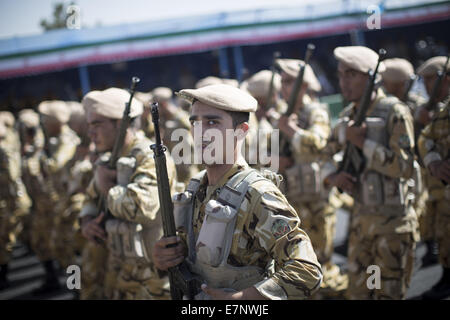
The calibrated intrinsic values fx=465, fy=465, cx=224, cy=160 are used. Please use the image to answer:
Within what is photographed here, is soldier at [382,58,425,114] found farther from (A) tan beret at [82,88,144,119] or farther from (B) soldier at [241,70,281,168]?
(A) tan beret at [82,88,144,119]

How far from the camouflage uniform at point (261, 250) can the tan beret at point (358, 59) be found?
1.92m

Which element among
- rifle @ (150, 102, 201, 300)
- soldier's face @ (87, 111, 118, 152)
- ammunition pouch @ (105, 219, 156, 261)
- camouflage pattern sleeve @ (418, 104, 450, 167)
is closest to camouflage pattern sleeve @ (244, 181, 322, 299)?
rifle @ (150, 102, 201, 300)

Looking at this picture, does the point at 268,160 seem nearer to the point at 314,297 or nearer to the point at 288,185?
the point at 288,185

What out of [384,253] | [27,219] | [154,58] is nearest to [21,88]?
[154,58]

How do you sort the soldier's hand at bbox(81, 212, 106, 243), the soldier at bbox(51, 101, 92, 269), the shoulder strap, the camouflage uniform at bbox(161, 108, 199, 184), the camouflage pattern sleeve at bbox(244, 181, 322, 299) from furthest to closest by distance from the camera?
the camouflage uniform at bbox(161, 108, 199, 184) → the soldier at bbox(51, 101, 92, 269) → the soldier's hand at bbox(81, 212, 106, 243) → the shoulder strap → the camouflage pattern sleeve at bbox(244, 181, 322, 299)

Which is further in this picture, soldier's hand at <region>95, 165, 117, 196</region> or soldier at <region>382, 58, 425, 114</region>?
soldier at <region>382, 58, 425, 114</region>

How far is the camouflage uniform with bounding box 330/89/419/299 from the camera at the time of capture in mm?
3717

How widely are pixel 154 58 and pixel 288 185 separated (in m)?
13.9

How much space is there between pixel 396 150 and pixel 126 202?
84.5 inches

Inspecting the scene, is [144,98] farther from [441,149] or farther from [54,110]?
[441,149]

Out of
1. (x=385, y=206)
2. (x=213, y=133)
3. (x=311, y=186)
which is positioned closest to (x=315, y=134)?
(x=311, y=186)

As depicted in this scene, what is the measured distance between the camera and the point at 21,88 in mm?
16594

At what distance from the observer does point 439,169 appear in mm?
4234

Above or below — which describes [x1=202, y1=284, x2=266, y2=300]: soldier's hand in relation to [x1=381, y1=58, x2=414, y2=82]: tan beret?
below
